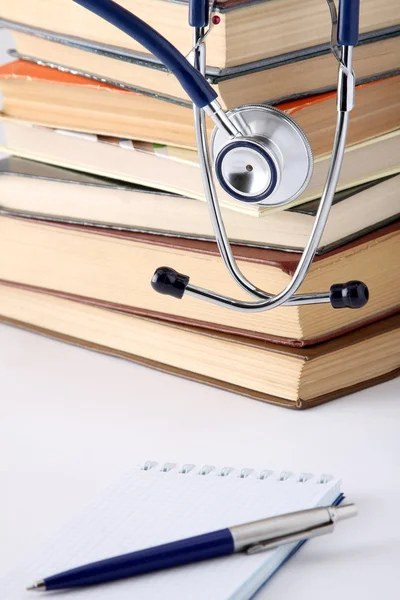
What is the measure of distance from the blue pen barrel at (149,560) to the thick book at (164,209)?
331mm

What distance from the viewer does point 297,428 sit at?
3.07 feet

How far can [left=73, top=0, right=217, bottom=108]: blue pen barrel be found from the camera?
2.38 feet

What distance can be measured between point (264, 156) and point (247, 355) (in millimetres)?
239


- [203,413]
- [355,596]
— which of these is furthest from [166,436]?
[355,596]

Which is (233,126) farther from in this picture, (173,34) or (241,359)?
(241,359)

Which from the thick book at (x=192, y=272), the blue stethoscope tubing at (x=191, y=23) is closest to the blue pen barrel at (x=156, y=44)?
the blue stethoscope tubing at (x=191, y=23)

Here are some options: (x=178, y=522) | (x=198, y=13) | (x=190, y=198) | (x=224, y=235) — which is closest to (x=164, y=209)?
(x=190, y=198)

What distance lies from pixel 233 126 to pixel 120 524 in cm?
34

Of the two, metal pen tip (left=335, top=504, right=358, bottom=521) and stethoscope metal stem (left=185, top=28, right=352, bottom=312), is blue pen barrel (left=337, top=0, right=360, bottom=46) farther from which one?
metal pen tip (left=335, top=504, right=358, bottom=521)

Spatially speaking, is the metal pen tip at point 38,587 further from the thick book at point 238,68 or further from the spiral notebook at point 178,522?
the thick book at point 238,68

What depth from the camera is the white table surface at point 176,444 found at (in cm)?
73

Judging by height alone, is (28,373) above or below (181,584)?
above

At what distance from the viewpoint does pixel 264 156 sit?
826mm

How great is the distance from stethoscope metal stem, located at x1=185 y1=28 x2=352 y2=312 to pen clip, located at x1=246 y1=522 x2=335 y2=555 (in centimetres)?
20
